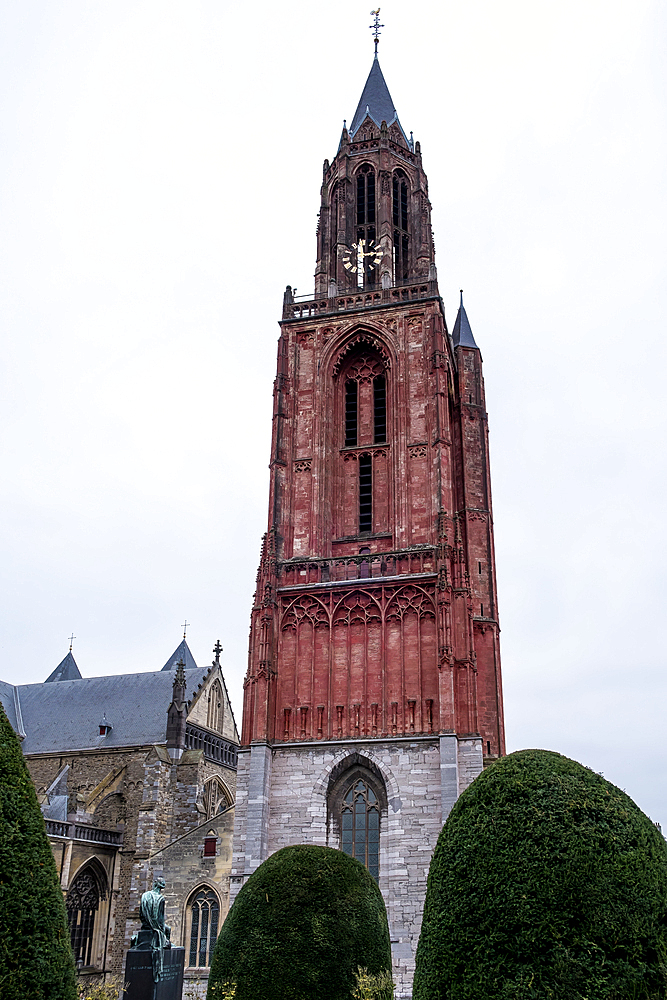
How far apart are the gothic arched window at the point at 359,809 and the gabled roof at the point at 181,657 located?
20783 mm

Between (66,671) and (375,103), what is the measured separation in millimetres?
36291

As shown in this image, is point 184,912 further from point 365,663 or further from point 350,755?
point 365,663

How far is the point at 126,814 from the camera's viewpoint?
36.6 metres

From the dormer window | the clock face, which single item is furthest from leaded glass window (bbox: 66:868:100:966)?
the clock face

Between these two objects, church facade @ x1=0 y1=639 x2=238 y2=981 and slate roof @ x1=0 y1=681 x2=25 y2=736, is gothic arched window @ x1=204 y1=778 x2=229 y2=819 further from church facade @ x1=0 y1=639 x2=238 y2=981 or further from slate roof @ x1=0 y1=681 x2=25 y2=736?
slate roof @ x1=0 y1=681 x2=25 y2=736

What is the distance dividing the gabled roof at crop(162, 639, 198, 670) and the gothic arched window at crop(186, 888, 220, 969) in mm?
19077

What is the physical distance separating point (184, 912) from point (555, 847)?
22374 millimetres

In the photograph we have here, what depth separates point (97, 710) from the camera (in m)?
42.5

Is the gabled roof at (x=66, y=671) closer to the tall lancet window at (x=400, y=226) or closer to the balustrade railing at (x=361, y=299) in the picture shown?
the balustrade railing at (x=361, y=299)

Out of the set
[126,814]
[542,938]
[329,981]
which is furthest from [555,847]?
[126,814]

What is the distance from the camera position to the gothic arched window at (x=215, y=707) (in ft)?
139

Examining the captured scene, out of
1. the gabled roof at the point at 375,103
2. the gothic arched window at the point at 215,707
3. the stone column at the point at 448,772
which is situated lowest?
the stone column at the point at 448,772

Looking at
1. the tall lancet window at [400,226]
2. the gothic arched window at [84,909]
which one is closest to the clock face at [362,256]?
the tall lancet window at [400,226]

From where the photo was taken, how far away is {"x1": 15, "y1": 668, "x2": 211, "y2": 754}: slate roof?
40.1 meters
